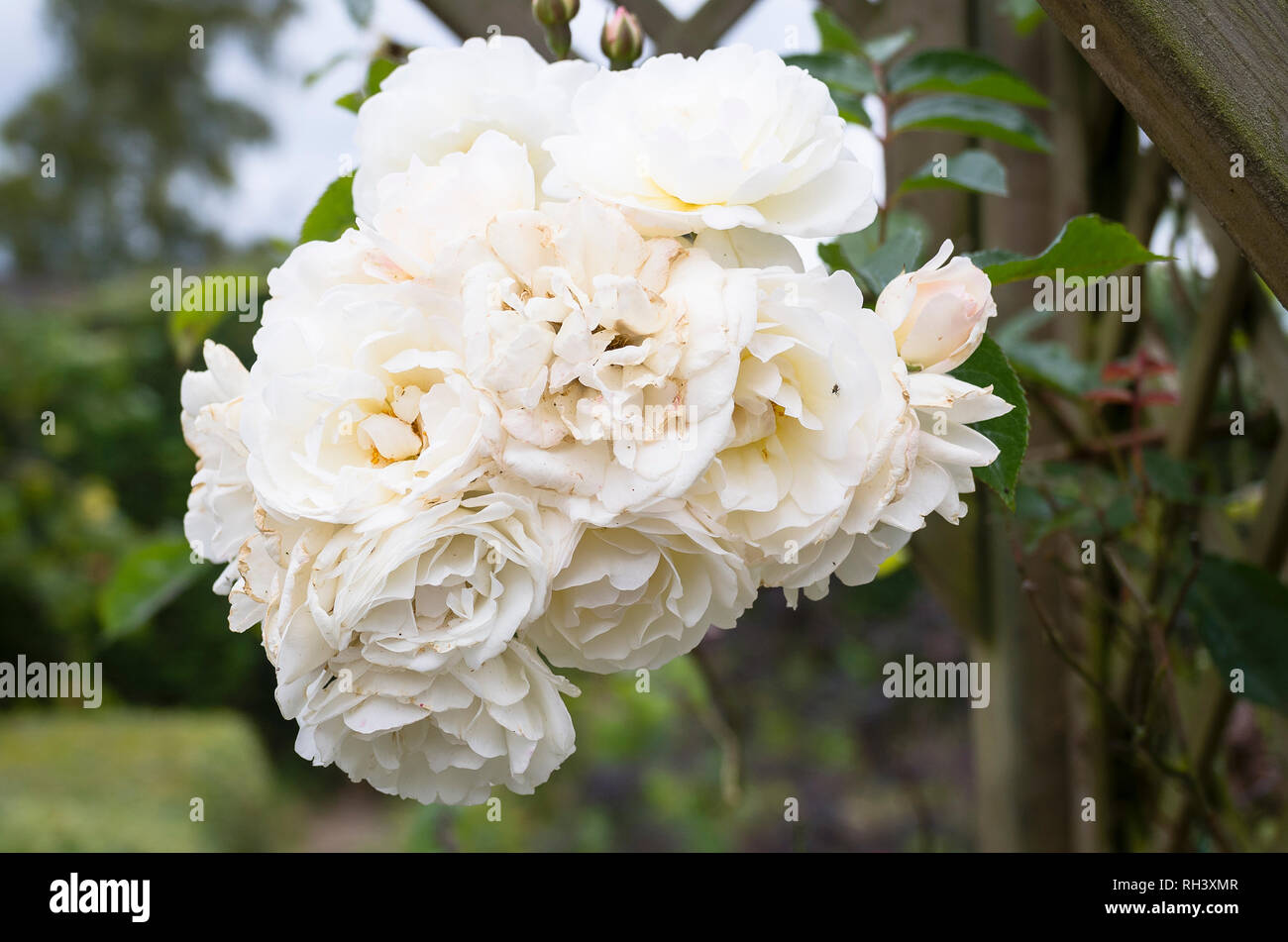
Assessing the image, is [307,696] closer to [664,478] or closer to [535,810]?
[664,478]

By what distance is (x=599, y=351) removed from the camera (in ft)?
1.10

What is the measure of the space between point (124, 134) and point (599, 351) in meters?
8.42

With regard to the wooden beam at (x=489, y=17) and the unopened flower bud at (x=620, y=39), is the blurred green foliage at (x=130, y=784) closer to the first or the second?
the wooden beam at (x=489, y=17)

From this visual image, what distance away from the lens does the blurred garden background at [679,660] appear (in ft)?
3.14

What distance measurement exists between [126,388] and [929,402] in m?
4.26

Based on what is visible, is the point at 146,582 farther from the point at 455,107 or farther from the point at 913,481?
the point at 913,481

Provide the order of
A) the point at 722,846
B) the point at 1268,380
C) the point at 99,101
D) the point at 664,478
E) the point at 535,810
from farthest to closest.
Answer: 1. the point at 99,101
2. the point at 535,810
3. the point at 722,846
4. the point at 1268,380
5. the point at 664,478

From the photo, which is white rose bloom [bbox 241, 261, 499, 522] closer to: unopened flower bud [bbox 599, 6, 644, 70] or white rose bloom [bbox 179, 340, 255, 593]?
white rose bloom [bbox 179, 340, 255, 593]

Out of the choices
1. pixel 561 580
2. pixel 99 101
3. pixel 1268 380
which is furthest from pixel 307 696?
pixel 99 101

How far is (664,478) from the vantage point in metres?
0.32

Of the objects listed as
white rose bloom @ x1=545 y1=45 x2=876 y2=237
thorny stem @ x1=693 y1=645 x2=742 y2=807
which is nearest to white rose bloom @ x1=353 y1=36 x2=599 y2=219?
white rose bloom @ x1=545 y1=45 x2=876 y2=237

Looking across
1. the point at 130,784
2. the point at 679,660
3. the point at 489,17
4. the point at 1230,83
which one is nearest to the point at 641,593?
the point at 1230,83
